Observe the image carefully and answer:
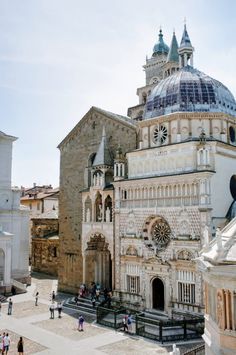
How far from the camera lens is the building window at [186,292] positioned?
23.5 m

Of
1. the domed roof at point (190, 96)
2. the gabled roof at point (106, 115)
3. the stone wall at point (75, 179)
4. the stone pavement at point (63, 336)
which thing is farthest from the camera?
the stone wall at point (75, 179)

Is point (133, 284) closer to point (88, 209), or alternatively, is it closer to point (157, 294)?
point (157, 294)

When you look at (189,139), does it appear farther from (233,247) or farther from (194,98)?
(233,247)

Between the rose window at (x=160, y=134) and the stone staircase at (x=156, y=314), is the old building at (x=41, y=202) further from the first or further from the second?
the stone staircase at (x=156, y=314)

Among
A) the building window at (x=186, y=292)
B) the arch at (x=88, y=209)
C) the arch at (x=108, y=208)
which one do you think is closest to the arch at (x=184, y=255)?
the building window at (x=186, y=292)

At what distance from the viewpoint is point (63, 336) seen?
22.0m

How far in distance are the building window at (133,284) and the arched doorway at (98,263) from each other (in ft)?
16.3

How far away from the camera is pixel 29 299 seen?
31.9 metres

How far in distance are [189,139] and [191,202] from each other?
460cm

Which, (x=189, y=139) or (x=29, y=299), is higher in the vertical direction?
(x=189, y=139)

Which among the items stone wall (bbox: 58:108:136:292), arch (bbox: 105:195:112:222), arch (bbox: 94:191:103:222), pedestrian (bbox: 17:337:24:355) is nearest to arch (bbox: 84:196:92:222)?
arch (bbox: 94:191:103:222)

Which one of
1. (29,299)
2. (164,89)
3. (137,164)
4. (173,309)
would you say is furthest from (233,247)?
(29,299)

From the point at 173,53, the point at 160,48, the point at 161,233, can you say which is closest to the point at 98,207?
the point at 161,233

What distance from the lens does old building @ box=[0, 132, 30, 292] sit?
1457 inches
